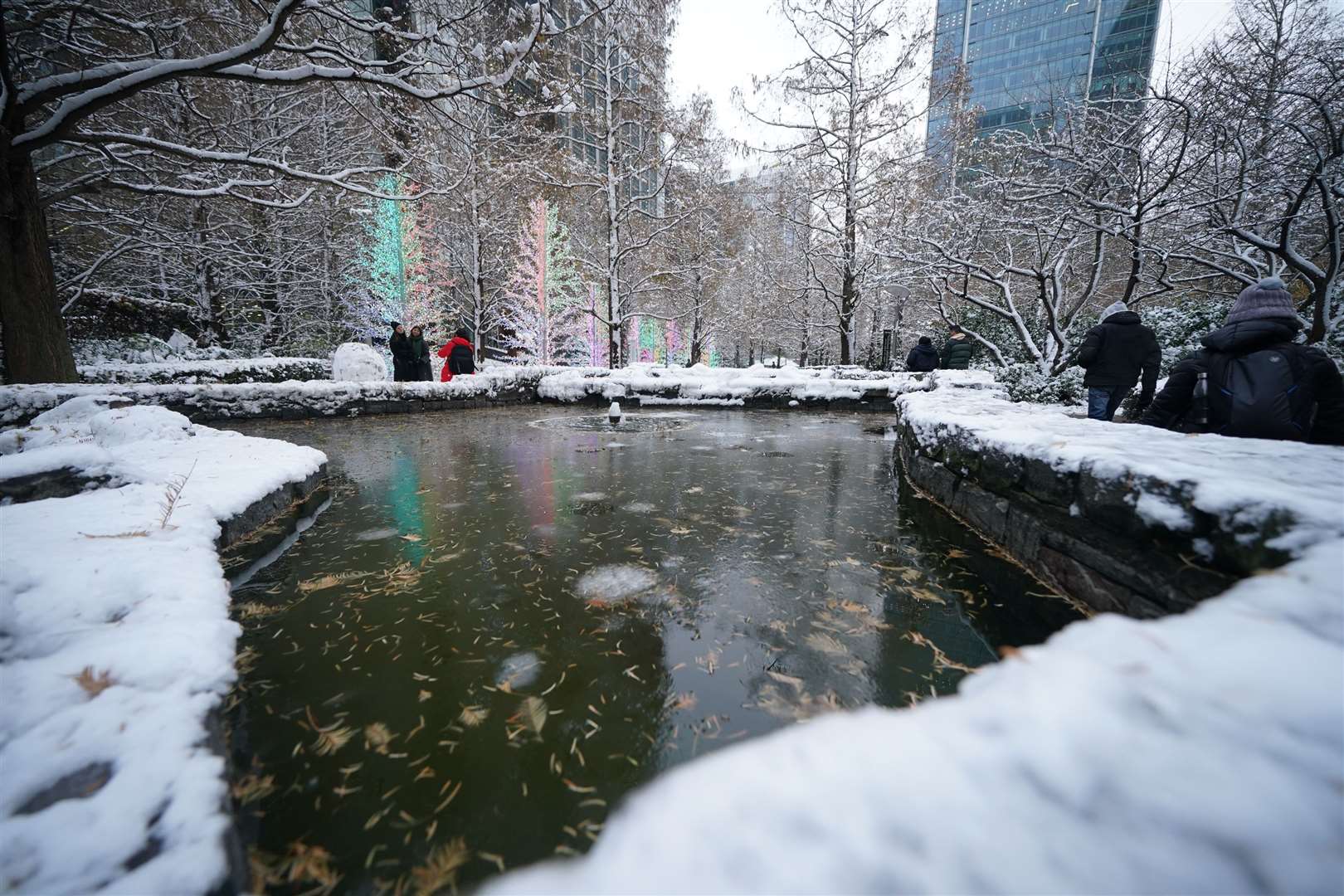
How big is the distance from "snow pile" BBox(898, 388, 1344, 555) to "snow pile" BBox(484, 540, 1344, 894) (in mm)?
727

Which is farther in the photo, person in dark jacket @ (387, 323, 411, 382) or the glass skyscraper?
person in dark jacket @ (387, 323, 411, 382)

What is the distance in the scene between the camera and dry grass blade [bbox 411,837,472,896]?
4.50 feet

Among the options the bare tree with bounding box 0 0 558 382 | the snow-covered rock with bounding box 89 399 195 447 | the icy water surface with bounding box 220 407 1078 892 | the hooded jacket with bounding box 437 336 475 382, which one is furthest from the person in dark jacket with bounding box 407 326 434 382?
the icy water surface with bounding box 220 407 1078 892

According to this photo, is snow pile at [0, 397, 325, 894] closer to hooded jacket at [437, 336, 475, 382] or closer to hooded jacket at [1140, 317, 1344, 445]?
hooded jacket at [1140, 317, 1344, 445]

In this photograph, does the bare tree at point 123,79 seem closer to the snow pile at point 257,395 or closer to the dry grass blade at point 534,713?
the snow pile at point 257,395

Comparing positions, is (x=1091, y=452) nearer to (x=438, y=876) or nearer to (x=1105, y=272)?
(x=438, y=876)

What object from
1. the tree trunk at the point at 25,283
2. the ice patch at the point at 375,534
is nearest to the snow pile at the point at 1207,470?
the ice patch at the point at 375,534

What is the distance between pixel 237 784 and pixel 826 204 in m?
18.8

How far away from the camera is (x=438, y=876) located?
1397mm

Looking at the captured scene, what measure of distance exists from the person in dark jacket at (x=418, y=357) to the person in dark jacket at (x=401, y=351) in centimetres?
6

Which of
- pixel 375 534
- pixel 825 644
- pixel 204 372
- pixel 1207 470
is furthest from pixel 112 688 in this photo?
pixel 204 372

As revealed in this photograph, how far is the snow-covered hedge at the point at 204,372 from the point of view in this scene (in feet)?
35.0

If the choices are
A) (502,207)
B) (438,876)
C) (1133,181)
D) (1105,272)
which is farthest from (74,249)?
(1105,272)

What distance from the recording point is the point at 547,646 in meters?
2.48
